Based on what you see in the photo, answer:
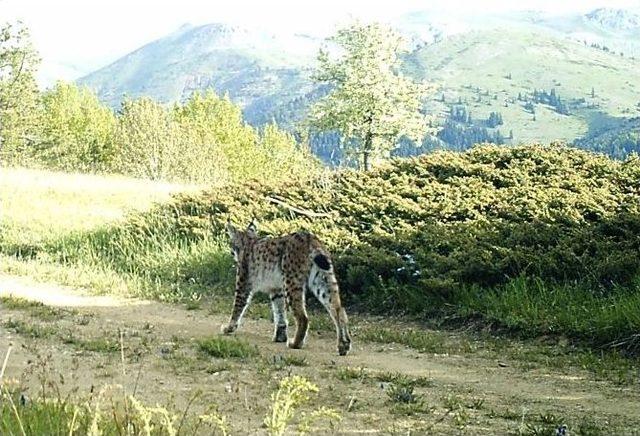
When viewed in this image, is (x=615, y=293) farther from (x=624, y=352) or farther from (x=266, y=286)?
(x=266, y=286)

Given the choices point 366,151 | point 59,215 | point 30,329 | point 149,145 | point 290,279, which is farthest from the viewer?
point 149,145

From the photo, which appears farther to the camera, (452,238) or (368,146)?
(368,146)

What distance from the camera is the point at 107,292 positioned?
46.6 feet

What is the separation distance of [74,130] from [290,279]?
68880 millimetres

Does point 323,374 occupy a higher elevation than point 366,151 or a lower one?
higher

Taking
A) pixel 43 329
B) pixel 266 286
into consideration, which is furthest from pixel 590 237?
pixel 43 329

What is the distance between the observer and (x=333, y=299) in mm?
10109

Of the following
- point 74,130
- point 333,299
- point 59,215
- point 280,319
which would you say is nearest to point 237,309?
point 280,319

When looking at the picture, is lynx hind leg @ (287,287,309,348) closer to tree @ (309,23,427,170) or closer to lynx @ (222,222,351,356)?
lynx @ (222,222,351,356)

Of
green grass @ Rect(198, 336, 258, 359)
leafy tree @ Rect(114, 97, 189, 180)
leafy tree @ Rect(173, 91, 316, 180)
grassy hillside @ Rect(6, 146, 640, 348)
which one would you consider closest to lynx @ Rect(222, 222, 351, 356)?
green grass @ Rect(198, 336, 258, 359)

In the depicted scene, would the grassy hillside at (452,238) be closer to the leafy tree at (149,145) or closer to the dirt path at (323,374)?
the dirt path at (323,374)

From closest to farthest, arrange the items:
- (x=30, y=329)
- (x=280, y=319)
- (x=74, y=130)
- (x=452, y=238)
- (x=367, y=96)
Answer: (x=30, y=329)
(x=280, y=319)
(x=452, y=238)
(x=367, y=96)
(x=74, y=130)

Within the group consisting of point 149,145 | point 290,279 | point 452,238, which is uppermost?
point 290,279

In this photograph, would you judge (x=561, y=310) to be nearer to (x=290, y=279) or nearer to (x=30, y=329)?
(x=290, y=279)
